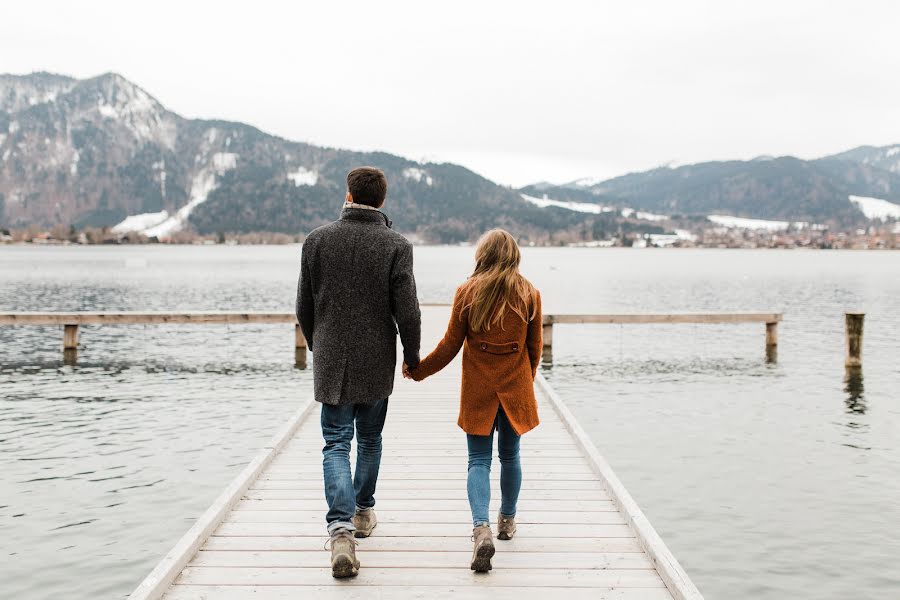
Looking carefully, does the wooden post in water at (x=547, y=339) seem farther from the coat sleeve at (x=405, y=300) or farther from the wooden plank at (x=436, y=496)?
the coat sleeve at (x=405, y=300)

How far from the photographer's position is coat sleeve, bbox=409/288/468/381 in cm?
486

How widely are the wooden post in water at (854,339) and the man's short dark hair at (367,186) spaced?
19.2m

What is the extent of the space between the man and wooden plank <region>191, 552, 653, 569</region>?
40cm

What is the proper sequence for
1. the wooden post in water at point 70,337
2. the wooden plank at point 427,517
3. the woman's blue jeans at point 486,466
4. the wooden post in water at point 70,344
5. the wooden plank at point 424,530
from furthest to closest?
the wooden post in water at point 70,337 < the wooden post in water at point 70,344 < the wooden plank at point 427,517 < the wooden plank at point 424,530 < the woman's blue jeans at point 486,466

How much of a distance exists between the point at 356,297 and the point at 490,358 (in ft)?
3.14

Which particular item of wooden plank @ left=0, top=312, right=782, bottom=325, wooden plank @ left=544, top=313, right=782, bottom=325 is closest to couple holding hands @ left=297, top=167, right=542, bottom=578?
wooden plank @ left=0, top=312, right=782, bottom=325

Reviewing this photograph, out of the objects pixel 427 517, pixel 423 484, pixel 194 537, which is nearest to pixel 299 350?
pixel 423 484

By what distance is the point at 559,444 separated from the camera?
8781 mm

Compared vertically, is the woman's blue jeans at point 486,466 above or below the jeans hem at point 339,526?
above

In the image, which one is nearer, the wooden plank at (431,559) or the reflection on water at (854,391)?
the wooden plank at (431,559)

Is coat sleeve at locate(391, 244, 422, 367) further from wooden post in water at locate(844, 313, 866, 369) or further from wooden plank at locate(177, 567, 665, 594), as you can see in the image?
wooden post in water at locate(844, 313, 866, 369)

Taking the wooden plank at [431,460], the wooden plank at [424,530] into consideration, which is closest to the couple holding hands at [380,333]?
the wooden plank at [424,530]

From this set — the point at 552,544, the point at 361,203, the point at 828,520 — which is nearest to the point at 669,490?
the point at 828,520

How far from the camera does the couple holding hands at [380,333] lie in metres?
4.71
